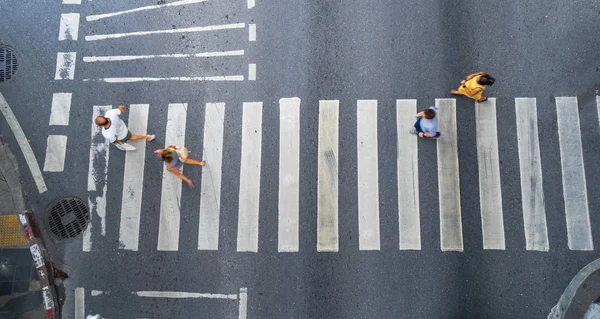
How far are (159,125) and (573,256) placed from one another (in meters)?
8.98

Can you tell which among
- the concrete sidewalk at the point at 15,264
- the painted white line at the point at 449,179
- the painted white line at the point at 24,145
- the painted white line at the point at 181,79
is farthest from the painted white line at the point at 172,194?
the painted white line at the point at 449,179

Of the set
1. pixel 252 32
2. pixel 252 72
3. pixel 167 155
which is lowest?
pixel 167 155

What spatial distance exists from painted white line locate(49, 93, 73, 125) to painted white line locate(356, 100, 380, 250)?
21.1ft

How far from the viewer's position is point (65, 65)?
9.95m

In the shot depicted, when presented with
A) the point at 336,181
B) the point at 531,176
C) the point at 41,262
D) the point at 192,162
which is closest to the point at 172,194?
the point at 192,162

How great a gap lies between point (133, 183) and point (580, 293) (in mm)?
9403

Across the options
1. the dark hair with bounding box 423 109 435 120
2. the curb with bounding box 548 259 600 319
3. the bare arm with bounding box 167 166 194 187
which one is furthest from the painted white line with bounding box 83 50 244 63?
the curb with bounding box 548 259 600 319

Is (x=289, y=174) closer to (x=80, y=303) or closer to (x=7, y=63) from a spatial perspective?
(x=80, y=303)

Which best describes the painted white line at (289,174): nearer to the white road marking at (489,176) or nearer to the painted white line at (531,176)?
the white road marking at (489,176)

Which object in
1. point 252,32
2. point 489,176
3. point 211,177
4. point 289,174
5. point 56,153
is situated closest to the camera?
point 489,176

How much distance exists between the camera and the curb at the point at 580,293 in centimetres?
860

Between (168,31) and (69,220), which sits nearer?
(69,220)

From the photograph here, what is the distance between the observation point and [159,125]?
31.4ft

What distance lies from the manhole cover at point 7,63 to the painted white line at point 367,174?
7917mm
